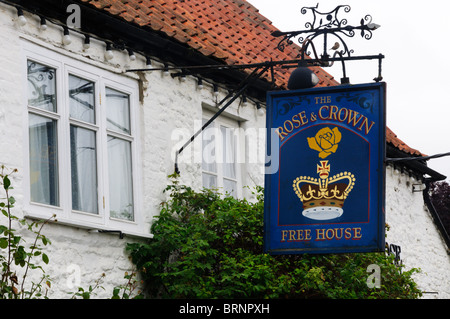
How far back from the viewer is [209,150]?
35.5 feet

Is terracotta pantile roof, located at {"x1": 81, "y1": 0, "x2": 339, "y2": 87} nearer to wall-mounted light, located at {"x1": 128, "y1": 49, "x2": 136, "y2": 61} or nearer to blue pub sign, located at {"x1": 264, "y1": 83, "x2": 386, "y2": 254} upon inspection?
wall-mounted light, located at {"x1": 128, "y1": 49, "x2": 136, "y2": 61}

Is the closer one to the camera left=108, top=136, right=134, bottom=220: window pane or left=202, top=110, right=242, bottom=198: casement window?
left=108, top=136, right=134, bottom=220: window pane

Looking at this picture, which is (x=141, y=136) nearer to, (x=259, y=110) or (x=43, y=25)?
(x=43, y=25)

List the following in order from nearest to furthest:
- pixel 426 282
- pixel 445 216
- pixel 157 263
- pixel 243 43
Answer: pixel 157 263
pixel 243 43
pixel 426 282
pixel 445 216

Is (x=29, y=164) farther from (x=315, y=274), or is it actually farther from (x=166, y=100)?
(x=315, y=274)

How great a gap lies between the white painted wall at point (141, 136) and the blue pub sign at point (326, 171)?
1644mm

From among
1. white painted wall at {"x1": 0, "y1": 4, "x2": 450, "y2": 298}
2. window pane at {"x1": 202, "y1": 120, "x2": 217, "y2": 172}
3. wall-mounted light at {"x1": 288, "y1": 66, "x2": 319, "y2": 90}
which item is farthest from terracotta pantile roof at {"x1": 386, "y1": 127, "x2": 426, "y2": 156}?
wall-mounted light at {"x1": 288, "y1": 66, "x2": 319, "y2": 90}

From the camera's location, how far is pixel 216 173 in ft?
35.9

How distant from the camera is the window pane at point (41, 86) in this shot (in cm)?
841

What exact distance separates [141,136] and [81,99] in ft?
3.12

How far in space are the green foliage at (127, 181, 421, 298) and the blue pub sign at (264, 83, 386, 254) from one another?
0.96 metres

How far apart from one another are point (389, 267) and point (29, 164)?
405cm

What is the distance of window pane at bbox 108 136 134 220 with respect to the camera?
927cm

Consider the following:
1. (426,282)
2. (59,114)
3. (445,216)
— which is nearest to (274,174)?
(59,114)
